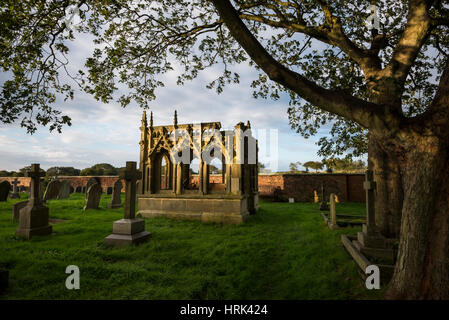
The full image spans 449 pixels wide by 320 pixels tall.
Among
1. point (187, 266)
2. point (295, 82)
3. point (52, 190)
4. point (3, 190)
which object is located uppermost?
point (295, 82)

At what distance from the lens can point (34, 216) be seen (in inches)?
267

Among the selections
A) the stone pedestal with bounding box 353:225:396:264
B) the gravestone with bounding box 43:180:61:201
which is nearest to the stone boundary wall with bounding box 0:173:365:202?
the stone pedestal with bounding box 353:225:396:264

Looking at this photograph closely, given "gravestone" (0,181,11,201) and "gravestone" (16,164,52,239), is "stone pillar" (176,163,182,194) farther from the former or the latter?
"gravestone" (0,181,11,201)

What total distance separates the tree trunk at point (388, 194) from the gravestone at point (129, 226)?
20.7ft

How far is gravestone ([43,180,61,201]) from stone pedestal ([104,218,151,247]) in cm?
1247

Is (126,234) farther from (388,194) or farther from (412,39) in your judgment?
(412,39)

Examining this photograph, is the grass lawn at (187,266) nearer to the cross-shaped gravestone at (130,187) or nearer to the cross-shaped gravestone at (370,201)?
the cross-shaped gravestone at (370,201)

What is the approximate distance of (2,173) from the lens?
108 feet

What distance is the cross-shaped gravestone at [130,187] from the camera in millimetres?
6664

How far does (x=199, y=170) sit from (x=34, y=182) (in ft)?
19.0

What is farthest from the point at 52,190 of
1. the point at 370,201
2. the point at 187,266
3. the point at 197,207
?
the point at 370,201

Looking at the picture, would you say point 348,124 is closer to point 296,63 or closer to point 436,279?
point 296,63

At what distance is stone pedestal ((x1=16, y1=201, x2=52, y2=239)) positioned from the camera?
6.66 meters

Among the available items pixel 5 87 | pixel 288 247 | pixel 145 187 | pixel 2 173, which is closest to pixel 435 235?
pixel 288 247
